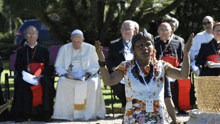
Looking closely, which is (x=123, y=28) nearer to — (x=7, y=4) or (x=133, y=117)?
(x=133, y=117)

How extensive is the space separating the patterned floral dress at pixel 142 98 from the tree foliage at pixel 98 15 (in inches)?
320

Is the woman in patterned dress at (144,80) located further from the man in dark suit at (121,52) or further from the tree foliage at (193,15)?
the tree foliage at (193,15)

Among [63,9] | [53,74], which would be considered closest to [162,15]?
[63,9]

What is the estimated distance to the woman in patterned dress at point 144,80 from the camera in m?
4.11

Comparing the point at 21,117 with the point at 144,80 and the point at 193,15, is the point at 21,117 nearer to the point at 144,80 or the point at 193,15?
the point at 144,80

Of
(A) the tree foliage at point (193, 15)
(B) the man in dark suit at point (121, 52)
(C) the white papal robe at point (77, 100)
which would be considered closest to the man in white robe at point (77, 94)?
(C) the white papal robe at point (77, 100)

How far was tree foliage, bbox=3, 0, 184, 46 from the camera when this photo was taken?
501 inches

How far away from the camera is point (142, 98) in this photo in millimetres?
4141

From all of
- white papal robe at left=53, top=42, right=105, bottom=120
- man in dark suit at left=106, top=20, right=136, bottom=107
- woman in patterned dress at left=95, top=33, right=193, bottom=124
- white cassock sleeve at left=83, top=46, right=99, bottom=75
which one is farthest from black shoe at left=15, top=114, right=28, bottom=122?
woman in patterned dress at left=95, top=33, right=193, bottom=124

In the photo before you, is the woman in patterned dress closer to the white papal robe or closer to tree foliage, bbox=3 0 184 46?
the white papal robe

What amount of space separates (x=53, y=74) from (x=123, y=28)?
194cm

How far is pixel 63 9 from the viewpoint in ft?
42.6

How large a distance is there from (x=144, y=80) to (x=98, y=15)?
30.6 feet

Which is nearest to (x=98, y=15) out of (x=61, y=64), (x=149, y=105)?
(x=61, y=64)
